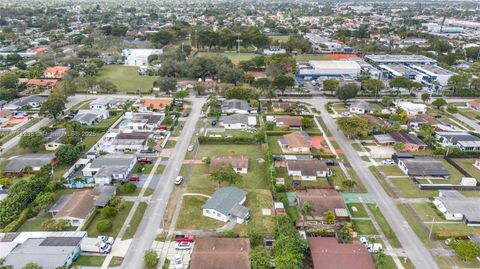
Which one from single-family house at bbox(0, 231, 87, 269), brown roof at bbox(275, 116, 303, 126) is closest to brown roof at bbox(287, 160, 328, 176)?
brown roof at bbox(275, 116, 303, 126)

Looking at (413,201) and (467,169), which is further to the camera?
(467,169)

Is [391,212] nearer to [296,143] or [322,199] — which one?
[322,199]

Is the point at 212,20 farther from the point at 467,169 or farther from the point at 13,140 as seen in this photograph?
the point at 467,169

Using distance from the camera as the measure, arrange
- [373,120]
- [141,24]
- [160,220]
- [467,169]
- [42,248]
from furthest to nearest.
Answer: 1. [141,24]
2. [373,120]
3. [467,169]
4. [160,220]
5. [42,248]

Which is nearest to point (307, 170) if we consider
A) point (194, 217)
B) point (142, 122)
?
point (194, 217)

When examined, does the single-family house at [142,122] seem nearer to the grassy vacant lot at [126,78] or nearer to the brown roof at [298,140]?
the grassy vacant lot at [126,78]

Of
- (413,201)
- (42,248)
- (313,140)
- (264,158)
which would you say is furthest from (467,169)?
(42,248)
